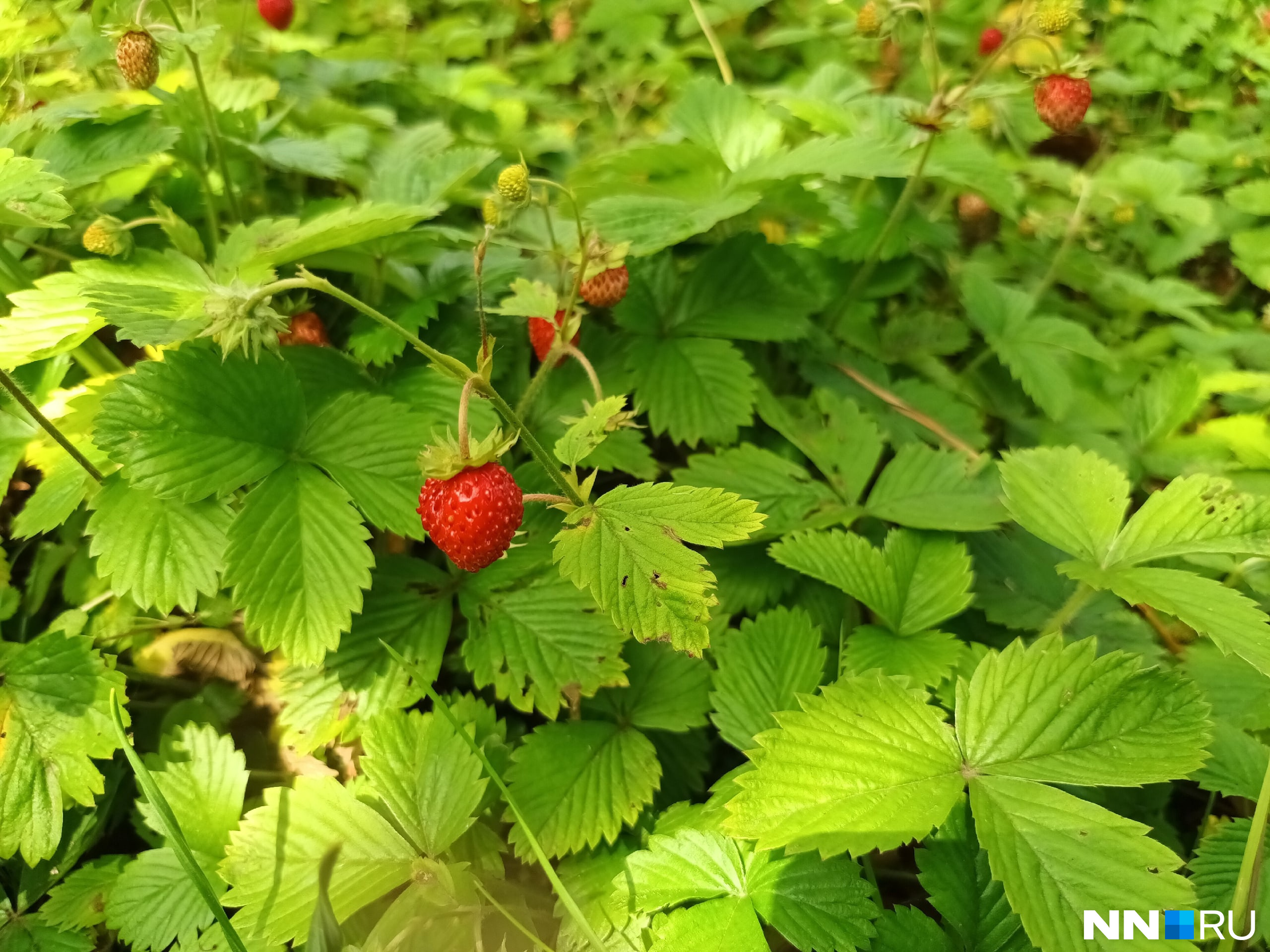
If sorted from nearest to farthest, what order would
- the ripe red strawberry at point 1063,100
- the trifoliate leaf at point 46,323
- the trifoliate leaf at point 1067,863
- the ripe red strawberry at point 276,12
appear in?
the trifoliate leaf at point 1067,863, the trifoliate leaf at point 46,323, the ripe red strawberry at point 1063,100, the ripe red strawberry at point 276,12

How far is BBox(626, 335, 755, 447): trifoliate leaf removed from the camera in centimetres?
165

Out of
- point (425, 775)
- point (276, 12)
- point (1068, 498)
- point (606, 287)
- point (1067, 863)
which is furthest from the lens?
point (276, 12)

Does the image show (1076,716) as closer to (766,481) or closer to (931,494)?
(931,494)

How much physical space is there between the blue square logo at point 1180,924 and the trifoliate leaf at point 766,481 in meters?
0.82

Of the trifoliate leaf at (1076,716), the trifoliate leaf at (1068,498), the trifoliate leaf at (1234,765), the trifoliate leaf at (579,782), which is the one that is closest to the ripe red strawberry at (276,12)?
the trifoliate leaf at (579,782)

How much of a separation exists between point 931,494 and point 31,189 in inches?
69.1

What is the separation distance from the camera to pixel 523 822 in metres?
1.06

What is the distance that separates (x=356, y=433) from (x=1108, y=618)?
5.17ft

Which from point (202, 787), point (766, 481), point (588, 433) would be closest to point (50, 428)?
point (202, 787)

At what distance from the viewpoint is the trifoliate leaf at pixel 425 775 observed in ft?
3.72

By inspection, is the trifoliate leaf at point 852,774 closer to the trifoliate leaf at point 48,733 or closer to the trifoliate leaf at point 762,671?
the trifoliate leaf at point 762,671

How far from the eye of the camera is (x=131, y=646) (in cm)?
149

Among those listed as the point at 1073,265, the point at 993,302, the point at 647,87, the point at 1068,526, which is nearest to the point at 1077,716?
the point at 1068,526

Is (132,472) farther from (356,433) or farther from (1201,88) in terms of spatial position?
(1201,88)
